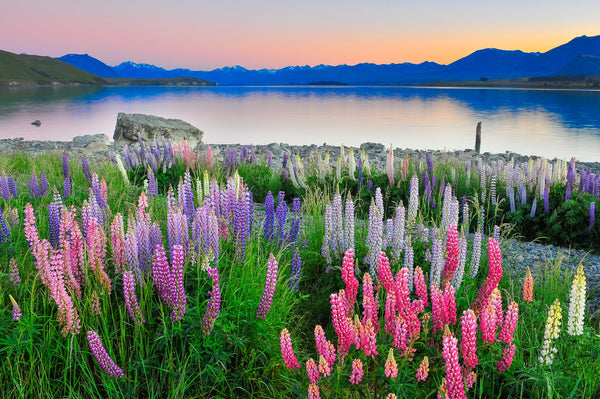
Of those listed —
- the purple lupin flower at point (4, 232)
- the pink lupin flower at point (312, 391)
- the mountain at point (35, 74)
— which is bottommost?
the pink lupin flower at point (312, 391)

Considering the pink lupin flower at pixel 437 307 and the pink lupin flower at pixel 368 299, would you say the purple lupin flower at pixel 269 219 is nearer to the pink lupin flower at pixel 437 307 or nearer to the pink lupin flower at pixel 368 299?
the pink lupin flower at pixel 368 299

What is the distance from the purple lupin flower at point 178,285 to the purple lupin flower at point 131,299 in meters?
0.26

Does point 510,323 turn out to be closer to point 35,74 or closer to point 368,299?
point 368,299

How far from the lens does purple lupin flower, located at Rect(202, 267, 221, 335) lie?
308 centimetres

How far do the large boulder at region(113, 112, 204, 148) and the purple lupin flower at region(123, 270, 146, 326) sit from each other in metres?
16.7

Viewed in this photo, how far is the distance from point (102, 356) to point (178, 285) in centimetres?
63

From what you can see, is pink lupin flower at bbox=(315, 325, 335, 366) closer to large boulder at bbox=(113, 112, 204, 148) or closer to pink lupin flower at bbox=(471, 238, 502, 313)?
pink lupin flower at bbox=(471, 238, 502, 313)

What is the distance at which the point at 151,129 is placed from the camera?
19.7 meters

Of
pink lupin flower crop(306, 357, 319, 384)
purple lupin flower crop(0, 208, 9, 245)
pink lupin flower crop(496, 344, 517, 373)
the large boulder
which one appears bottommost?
pink lupin flower crop(496, 344, 517, 373)

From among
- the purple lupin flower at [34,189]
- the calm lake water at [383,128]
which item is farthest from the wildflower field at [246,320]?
the calm lake water at [383,128]

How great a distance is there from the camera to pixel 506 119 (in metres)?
45.5

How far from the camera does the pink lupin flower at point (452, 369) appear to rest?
88.6 inches

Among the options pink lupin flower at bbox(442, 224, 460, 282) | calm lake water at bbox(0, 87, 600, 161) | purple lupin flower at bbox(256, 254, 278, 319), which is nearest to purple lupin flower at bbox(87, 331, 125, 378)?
purple lupin flower at bbox(256, 254, 278, 319)

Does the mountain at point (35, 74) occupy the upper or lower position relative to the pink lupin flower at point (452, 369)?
upper
